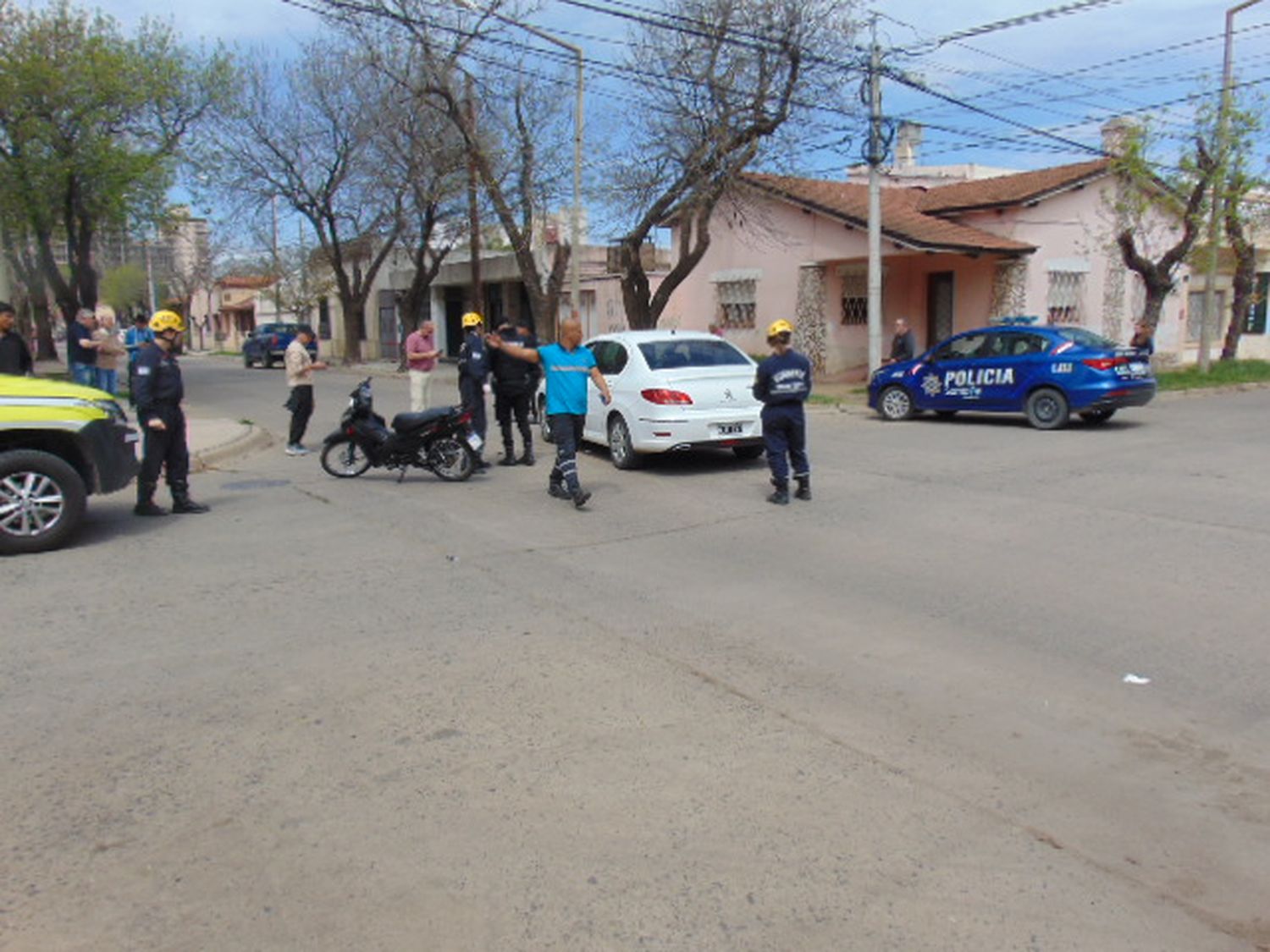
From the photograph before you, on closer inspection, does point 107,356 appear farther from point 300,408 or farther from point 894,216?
point 894,216

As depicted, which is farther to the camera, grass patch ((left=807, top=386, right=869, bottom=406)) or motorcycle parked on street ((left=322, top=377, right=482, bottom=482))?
grass patch ((left=807, top=386, right=869, bottom=406))

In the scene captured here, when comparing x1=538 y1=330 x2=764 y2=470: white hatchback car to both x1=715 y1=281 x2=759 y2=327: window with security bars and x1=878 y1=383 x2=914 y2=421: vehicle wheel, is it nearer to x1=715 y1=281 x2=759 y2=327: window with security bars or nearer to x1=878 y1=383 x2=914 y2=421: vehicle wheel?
x1=878 y1=383 x2=914 y2=421: vehicle wheel

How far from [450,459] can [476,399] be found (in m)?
1.32

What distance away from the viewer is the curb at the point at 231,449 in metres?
12.1

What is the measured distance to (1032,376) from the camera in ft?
48.2

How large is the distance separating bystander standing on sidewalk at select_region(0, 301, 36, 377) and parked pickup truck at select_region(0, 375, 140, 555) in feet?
10.5

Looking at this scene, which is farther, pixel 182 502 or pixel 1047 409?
pixel 1047 409

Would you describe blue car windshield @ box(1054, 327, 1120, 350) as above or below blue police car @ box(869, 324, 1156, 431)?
above

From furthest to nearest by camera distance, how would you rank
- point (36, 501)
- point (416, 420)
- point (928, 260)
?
point (928, 260)
point (416, 420)
point (36, 501)

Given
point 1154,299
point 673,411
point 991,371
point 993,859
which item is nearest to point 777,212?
point 1154,299

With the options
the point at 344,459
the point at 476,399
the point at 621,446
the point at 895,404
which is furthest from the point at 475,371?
the point at 895,404

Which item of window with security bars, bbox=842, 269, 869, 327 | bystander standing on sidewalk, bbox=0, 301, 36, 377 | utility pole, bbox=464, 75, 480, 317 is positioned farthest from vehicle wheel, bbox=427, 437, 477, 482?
window with security bars, bbox=842, 269, 869, 327

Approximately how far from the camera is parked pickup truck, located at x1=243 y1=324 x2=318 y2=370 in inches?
1549

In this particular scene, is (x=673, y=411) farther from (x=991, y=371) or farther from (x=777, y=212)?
(x=777, y=212)
